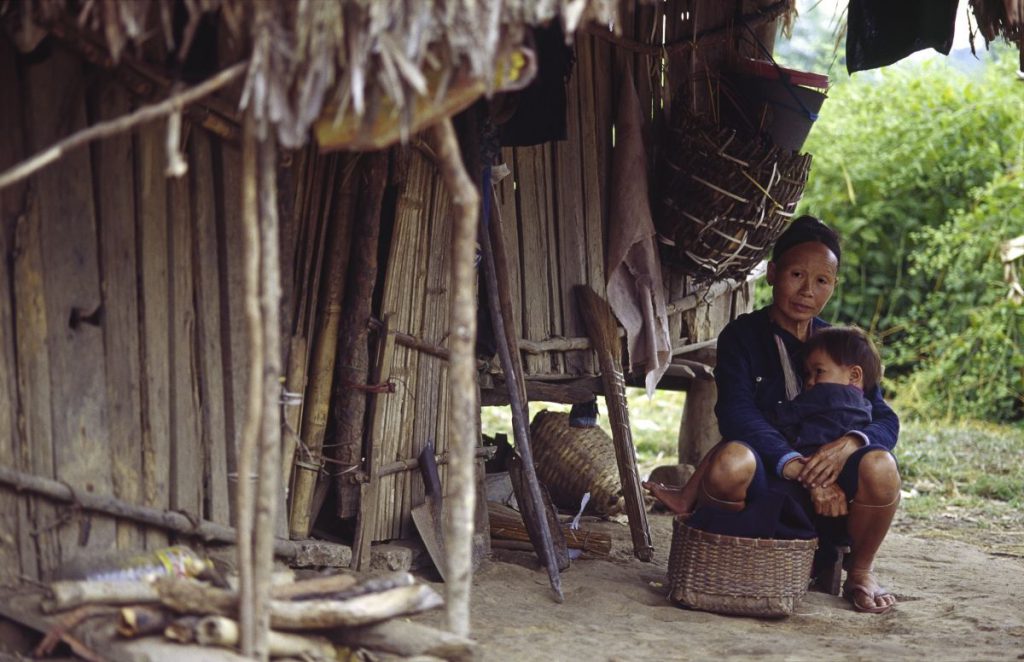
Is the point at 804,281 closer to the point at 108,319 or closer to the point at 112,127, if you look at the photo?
the point at 108,319

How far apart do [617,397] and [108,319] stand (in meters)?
2.35

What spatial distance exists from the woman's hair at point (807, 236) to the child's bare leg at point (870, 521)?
853 mm

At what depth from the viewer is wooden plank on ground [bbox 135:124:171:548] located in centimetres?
335

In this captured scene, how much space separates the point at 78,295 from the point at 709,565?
2.31 metres

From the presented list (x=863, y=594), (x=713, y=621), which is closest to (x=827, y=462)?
(x=863, y=594)

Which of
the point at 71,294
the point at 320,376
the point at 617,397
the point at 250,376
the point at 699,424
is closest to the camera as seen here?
the point at 250,376

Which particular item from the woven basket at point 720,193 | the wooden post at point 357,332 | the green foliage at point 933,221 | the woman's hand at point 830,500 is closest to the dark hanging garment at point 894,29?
the woven basket at point 720,193

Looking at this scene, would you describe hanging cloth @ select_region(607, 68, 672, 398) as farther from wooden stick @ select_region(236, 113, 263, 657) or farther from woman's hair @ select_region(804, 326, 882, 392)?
wooden stick @ select_region(236, 113, 263, 657)

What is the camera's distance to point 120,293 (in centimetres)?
331

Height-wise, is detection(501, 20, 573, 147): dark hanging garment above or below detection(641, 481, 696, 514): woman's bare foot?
above

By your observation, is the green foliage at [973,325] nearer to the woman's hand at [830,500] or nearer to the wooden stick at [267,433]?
the woman's hand at [830,500]

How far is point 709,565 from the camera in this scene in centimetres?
424

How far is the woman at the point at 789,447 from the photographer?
14.0ft

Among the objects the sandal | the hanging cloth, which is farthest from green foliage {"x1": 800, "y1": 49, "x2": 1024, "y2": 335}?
the sandal
